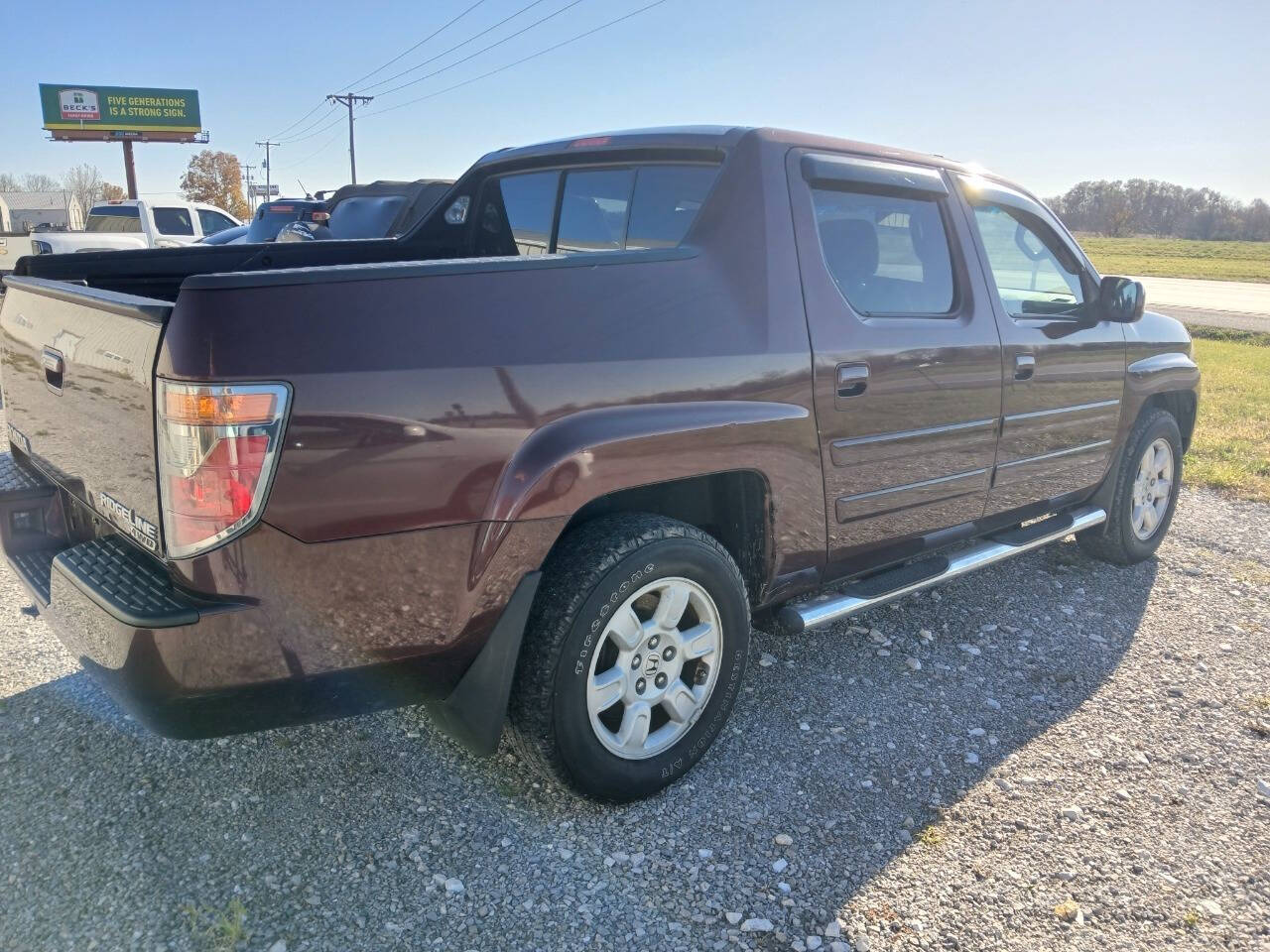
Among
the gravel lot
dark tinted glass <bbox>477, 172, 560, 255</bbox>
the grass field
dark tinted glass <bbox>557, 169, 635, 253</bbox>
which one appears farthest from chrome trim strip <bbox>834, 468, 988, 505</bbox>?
the grass field

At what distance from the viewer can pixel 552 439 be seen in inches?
91.4

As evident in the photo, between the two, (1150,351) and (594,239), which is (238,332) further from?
(1150,351)

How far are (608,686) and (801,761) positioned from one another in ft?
2.71

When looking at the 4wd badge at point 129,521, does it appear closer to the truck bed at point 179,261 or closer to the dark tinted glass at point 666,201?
the truck bed at point 179,261

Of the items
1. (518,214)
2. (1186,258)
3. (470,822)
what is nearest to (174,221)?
(518,214)

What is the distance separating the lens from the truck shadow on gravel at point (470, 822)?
7.54 feet

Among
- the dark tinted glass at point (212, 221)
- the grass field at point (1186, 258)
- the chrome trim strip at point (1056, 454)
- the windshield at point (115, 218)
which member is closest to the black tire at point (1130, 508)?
the chrome trim strip at point (1056, 454)

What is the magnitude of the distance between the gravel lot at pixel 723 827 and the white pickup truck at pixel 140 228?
13492 millimetres

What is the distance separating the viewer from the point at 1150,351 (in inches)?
179

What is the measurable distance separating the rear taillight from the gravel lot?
3.26 ft

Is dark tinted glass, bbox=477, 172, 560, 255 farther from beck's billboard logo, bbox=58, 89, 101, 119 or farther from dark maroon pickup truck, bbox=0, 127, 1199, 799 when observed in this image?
beck's billboard logo, bbox=58, 89, 101, 119

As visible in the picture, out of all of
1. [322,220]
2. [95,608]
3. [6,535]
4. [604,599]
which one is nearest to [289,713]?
[95,608]

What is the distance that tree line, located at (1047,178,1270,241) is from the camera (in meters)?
74.4

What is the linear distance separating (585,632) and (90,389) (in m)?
1.41
